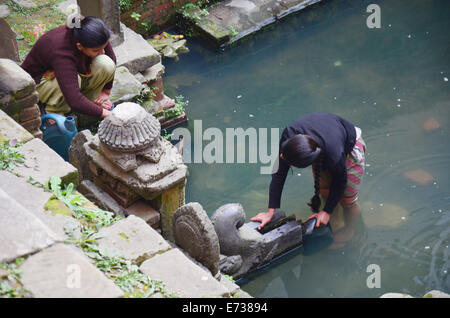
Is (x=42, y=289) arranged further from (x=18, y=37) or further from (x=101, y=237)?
(x=18, y=37)

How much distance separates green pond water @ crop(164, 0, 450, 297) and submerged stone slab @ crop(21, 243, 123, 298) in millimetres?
1901

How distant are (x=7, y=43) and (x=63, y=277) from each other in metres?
3.27

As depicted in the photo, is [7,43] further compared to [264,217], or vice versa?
[7,43]

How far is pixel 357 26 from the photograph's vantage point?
298 inches

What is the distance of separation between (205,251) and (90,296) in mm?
1160

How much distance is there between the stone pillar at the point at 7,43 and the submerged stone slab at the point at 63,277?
9.92 ft

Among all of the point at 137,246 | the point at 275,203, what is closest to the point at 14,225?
the point at 137,246

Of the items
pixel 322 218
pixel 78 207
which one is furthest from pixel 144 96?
pixel 78 207

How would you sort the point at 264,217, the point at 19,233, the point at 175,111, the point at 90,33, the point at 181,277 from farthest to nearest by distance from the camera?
the point at 175,111
the point at 264,217
the point at 90,33
the point at 181,277
the point at 19,233

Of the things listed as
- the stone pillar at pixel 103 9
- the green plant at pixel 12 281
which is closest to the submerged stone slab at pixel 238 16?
the stone pillar at pixel 103 9

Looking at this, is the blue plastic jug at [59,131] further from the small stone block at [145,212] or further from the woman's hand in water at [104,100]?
the small stone block at [145,212]

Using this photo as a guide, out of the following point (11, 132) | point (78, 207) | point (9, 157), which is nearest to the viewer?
point (78, 207)

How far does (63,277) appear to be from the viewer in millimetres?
2771

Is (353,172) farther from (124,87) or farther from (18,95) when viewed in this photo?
(18,95)
